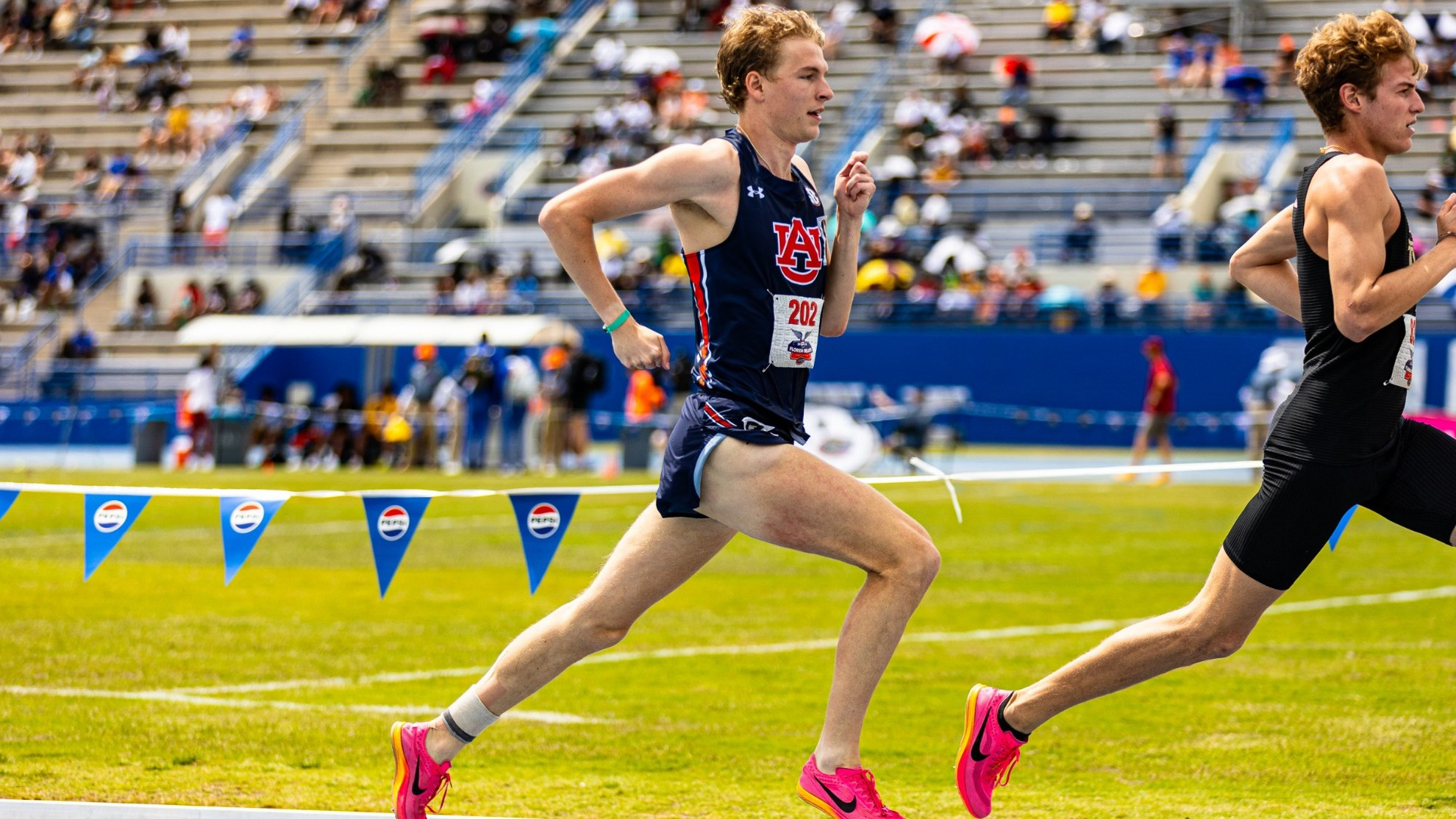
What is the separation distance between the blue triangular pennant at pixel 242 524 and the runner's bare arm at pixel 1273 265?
3.58 metres

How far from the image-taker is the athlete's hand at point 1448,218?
16.0ft

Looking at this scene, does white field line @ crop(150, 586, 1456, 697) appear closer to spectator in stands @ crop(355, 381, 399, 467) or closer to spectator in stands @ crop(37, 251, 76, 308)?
spectator in stands @ crop(355, 381, 399, 467)

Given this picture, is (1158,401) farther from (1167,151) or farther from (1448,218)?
(1448,218)

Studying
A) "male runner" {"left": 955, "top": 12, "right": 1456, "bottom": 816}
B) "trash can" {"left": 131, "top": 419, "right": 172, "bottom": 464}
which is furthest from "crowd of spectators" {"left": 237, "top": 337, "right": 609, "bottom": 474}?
"male runner" {"left": 955, "top": 12, "right": 1456, "bottom": 816}

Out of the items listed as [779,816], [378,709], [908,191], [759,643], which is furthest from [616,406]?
[779,816]

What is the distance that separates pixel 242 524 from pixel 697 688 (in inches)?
108

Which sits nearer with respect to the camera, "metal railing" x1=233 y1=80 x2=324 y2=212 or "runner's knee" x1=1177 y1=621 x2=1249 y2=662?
"runner's knee" x1=1177 y1=621 x2=1249 y2=662

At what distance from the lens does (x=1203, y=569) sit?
13.9 meters

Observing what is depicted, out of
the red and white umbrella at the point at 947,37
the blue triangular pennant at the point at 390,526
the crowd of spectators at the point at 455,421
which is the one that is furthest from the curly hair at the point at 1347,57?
the red and white umbrella at the point at 947,37

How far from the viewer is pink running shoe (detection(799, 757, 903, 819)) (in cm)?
493

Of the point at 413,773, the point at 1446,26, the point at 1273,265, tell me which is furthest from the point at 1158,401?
the point at 413,773

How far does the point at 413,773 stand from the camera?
17.5 ft

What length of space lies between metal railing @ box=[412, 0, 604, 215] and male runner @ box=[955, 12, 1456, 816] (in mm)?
37024

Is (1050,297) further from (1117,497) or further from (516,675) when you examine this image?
(516,675)
